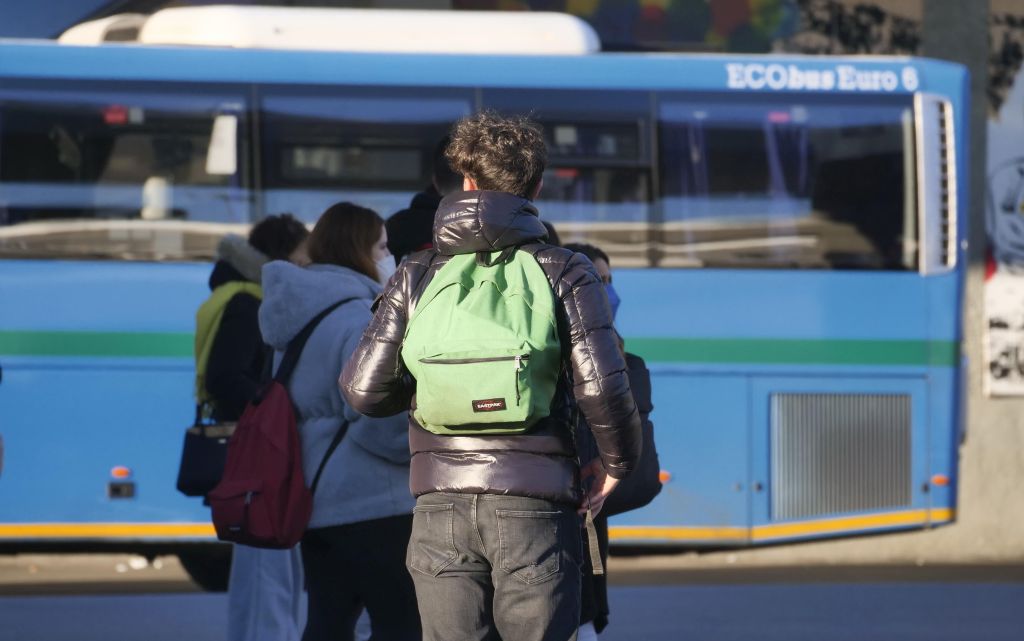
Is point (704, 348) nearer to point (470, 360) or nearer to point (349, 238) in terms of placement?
point (349, 238)

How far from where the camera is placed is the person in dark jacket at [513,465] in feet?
10.7

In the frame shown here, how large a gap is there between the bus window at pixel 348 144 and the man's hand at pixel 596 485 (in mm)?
6126

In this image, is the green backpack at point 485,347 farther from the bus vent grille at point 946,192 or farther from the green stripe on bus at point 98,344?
the bus vent grille at point 946,192

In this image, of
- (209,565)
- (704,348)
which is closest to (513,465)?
(704,348)

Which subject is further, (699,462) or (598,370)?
(699,462)

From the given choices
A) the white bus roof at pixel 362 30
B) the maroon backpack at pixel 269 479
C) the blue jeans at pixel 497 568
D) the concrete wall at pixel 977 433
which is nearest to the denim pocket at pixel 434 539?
the blue jeans at pixel 497 568

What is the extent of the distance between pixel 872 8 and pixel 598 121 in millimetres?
2603

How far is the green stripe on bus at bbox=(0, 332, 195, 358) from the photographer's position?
30.4 feet

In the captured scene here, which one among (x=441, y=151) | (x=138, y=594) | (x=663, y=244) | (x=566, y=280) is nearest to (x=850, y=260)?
(x=663, y=244)

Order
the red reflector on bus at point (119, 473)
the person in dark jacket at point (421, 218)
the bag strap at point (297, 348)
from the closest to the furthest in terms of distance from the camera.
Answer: the bag strap at point (297, 348) < the person in dark jacket at point (421, 218) < the red reflector on bus at point (119, 473)

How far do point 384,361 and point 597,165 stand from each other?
20.5 feet

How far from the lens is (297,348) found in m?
4.67

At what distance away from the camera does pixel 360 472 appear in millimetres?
4438

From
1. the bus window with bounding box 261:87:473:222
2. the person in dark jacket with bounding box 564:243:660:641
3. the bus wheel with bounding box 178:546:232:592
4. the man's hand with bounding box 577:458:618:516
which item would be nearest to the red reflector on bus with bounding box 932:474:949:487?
the bus window with bounding box 261:87:473:222
